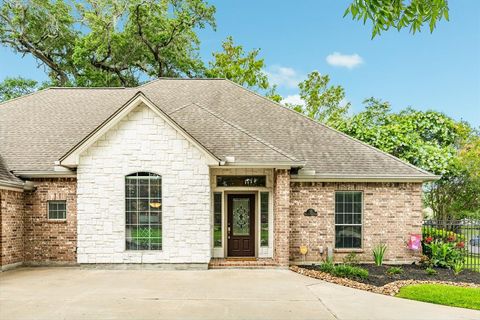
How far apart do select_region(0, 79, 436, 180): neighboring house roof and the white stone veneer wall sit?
3.10ft

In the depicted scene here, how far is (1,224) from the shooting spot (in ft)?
38.2

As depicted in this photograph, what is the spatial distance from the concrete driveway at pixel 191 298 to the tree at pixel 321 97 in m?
24.2

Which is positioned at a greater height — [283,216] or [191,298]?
[283,216]

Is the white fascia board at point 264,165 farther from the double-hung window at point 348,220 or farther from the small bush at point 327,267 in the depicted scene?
the small bush at point 327,267

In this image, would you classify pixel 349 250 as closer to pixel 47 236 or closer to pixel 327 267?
pixel 327 267

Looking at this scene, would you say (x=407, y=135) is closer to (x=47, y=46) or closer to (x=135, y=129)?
(x=135, y=129)

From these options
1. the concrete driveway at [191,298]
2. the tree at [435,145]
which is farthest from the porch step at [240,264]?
the tree at [435,145]

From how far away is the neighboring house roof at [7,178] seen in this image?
1150 centimetres

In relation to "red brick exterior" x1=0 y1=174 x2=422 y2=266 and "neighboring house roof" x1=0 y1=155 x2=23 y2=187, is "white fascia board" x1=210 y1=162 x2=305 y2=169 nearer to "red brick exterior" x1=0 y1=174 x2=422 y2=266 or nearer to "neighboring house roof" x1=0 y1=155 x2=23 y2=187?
"red brick exterior" x1=0 y1=174 x2=422 y2=266

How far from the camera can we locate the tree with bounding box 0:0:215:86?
89.3 feet

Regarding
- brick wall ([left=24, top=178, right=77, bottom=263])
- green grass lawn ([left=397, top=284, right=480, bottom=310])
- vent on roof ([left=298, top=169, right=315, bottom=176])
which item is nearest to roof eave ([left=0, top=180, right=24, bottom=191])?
brick wall ([left=24, top=178, right=77, bottom=263])

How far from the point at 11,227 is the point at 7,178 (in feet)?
5.09

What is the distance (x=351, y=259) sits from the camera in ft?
42.5

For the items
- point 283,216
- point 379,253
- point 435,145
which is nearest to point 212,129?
point 283,216
